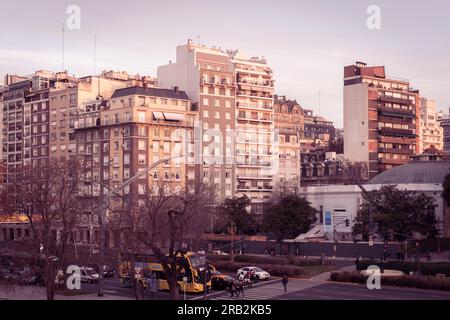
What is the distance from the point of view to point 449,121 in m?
138

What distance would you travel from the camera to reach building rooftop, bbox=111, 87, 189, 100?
98.5 m

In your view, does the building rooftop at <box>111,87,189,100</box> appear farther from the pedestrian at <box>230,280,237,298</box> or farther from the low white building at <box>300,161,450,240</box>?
the pedestrian at <box>230,280,237,298</box>

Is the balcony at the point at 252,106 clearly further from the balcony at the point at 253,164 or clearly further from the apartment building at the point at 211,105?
the balcony at the point at 253,164

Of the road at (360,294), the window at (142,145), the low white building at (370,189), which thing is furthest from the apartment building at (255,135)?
the road at (360,294)

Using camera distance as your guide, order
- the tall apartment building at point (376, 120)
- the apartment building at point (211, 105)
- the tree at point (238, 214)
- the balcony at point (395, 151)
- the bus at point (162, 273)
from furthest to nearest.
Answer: the balcony at point (395, 151) < the tall apartment building at point (376, 120) < the apartment building at point (211, 105) < the tree at point (238, 214) < the bus at point (162, 273)

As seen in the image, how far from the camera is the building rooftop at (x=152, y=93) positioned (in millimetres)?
98500

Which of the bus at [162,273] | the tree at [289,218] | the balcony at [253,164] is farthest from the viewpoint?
the balcony at [253,164]

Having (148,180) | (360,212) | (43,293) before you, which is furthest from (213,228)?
(43,293)

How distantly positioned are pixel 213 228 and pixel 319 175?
1663 inches

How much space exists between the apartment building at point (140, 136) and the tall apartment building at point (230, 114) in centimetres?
270

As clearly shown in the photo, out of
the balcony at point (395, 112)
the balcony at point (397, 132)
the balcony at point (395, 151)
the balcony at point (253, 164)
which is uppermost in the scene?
the balcony at point (395, 112)

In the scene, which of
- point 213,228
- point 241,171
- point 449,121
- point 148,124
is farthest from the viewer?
point 449,121
